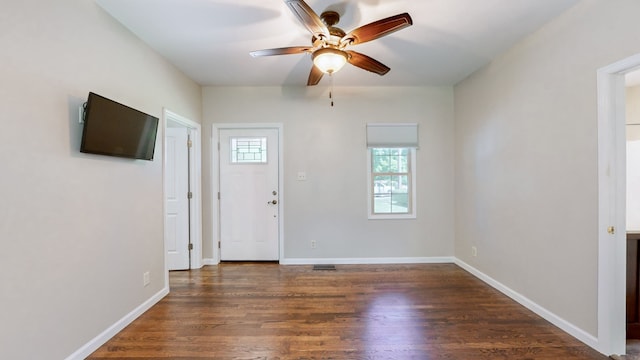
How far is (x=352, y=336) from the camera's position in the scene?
2.17 metres

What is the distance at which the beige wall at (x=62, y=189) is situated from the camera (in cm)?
149

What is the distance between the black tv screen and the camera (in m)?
1.87

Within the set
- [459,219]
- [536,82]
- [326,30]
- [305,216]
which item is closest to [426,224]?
[459,219]

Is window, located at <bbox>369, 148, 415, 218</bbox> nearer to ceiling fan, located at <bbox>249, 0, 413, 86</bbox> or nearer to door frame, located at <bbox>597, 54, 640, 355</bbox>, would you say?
ceiling fan, located at <bbox>249, 0, 413, 86</bbox>

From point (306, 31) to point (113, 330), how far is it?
9.71 feet

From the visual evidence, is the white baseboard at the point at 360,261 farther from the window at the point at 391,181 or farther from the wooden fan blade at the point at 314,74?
the wooden fan blade at the point at 314,74

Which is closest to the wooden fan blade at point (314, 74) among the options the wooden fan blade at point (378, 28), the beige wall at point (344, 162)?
the wooden fan blade at point (378, 28)

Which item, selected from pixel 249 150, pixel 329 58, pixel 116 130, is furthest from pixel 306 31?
pixel 249 150

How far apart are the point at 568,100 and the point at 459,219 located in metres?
2.09

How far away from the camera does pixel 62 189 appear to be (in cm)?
178

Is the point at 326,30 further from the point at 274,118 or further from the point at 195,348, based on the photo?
the point at 195,348

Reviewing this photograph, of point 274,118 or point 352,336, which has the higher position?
point 274,118

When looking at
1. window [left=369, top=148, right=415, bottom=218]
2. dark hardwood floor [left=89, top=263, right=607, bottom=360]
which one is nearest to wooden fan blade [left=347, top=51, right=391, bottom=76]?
window [left=369, top=148, right=415, bottom=218]

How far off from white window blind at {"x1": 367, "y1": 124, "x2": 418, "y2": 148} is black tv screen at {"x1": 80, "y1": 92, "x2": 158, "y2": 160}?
269 centimetres
